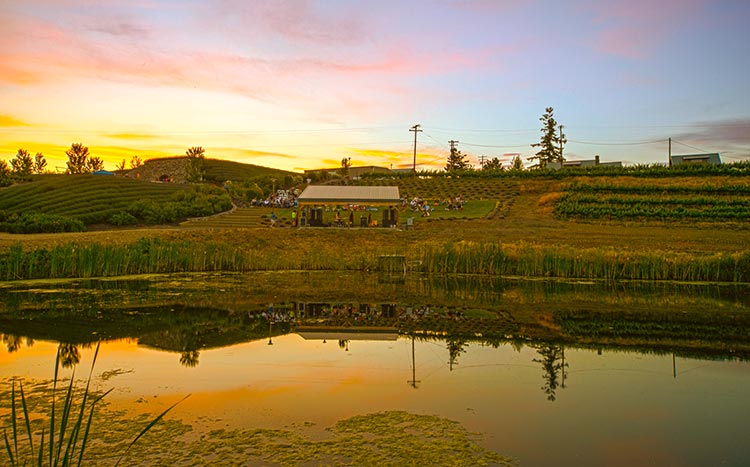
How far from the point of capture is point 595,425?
743 cm

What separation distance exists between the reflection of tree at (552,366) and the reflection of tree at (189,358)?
5970mm

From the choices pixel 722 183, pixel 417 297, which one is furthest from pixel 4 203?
pixel 722 183

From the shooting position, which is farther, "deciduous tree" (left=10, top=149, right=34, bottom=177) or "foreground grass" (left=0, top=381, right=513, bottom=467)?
"deciduous tree" (left=10, top=149, right=34, bottom=177)

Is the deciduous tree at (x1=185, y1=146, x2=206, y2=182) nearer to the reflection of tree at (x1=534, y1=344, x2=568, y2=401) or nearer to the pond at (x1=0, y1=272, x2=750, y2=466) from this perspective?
the pond at (x1=0, y1=272, x2=750, y2=466)

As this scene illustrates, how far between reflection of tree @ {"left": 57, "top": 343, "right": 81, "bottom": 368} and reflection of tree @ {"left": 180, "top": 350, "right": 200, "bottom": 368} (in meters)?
1.75

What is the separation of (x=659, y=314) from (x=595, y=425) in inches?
366

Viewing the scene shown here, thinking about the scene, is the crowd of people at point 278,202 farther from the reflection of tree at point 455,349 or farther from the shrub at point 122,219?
the reflection of tree at point 455,349

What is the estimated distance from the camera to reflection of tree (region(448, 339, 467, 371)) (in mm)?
10625

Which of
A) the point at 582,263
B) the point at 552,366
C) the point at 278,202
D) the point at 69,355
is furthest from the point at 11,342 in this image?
the point at 278,202

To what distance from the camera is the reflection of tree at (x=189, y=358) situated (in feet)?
33.1

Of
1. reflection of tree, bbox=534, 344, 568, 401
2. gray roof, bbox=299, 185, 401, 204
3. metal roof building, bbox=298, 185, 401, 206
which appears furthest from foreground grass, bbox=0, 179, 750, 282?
reflection of tree, bbox=534, 344, 568, 401

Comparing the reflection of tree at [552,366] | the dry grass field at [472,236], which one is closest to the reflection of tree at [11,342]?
the reflection of tree at [552,366]

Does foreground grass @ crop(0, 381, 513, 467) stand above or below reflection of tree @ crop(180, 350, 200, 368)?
below

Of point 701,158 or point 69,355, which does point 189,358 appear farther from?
point 701,158
